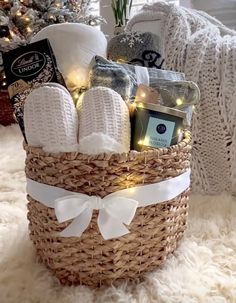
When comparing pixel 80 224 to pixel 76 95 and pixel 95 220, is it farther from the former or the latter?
pixel 76 95

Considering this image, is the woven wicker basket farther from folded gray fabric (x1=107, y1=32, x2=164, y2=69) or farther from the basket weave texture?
the basket weave texture

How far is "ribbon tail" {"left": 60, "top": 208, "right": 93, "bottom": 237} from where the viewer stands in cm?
72

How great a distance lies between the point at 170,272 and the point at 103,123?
31 cm

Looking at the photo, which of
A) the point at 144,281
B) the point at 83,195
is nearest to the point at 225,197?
the point at 144,281

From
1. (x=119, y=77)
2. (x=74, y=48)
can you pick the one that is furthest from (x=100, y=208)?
(x=74, y=48)

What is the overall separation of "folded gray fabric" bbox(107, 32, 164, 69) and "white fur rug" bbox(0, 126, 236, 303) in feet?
1.22

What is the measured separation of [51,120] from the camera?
72 cm

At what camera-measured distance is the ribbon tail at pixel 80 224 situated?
0.72 metres

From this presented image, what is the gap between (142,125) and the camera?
76 centimetres

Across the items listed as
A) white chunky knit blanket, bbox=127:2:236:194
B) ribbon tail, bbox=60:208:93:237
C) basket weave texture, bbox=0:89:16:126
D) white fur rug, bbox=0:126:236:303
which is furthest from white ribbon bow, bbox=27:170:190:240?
basket weave texture, bbox=0:89:16:126

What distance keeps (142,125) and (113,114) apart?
0.06 meters


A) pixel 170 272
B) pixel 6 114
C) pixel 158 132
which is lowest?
pixel 6 114

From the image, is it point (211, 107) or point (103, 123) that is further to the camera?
point (211, 107)

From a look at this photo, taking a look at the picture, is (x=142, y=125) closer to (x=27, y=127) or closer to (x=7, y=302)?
(x=27, y=127)
